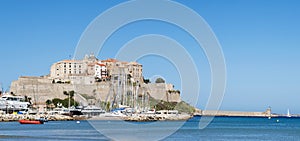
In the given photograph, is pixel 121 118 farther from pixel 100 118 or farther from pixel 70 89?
pixel 70 89

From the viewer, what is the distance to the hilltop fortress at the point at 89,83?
208ft

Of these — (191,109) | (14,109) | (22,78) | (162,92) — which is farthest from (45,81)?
(191,109)

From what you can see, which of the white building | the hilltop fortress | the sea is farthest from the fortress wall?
the sea

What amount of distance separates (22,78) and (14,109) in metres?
8.58

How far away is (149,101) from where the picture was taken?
2596 inches

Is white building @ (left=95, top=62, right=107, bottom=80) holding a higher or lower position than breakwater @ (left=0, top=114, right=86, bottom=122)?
higher

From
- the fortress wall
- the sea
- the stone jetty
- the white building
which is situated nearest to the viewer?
the sea

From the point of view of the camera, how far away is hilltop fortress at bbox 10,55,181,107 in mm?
63275

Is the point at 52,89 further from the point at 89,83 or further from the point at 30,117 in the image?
the point at 30,117

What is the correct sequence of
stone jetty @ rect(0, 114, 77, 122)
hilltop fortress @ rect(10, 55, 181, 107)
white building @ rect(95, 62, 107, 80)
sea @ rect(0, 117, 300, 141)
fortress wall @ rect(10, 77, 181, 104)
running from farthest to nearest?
white building @ rect(95, 62, 107, 80) < fortress wall @ rect(10, 77, 181, 104) < hilltop fortress @ rect(10, 55, 181, 107) < stone jetty @ rect(0, 114, 77, 122) < sea @ rect(0, 117, 300, 141)

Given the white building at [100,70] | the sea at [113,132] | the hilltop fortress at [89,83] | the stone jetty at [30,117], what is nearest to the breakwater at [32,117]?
the stone jetty at [30,117]

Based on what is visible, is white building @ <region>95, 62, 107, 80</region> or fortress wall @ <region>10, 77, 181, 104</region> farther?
white building @ <region>95, 62, 107, 80</region>

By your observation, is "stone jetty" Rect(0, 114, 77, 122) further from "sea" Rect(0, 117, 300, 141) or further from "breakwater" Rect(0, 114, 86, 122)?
"sea" Rect(0, 117, 300, 141)

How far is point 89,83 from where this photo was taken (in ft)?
230
